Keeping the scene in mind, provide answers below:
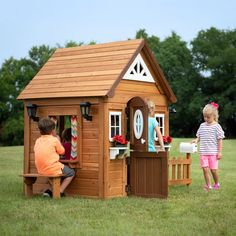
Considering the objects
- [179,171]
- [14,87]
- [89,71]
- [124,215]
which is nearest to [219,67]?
[14,87]

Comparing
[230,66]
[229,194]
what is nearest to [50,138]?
[229,194]

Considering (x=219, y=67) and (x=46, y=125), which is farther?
(x=219, y=67)

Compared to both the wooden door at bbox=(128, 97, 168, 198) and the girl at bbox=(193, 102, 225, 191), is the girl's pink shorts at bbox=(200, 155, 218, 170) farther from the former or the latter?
the wooden door at bbox=(128, 97, 168, 198)

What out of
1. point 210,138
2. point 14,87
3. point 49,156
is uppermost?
point 14,87

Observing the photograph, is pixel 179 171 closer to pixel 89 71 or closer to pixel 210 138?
pixel 210 138

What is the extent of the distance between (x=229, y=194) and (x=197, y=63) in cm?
5455

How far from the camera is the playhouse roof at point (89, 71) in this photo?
1166cm

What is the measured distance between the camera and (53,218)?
891 cm

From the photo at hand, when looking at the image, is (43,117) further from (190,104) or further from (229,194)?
(190,104)

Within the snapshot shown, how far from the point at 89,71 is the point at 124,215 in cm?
401

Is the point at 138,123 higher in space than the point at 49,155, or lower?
higher

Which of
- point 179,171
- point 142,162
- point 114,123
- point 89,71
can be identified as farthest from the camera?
point 179,171

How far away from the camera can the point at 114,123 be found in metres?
11.8

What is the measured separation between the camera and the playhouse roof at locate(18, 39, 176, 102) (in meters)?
11.7
